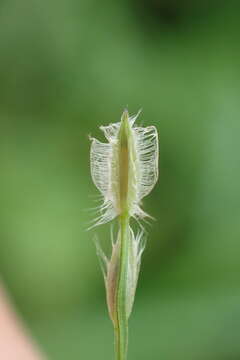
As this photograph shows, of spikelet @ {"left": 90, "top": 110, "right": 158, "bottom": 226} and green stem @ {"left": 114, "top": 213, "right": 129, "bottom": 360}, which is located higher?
spikelet @ {"left": 90, "top": 110, "right": 158, "bottom": 226}

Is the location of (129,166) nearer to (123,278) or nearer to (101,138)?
(123,278)

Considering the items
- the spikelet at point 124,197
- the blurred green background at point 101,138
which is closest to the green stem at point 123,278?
the spikelet at point 124,197

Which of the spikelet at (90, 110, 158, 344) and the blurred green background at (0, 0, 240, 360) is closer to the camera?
the spikelet at (90, 110, 158, 344)

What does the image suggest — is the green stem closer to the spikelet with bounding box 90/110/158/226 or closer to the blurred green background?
the spikelet with bounding box 90/110/158/226

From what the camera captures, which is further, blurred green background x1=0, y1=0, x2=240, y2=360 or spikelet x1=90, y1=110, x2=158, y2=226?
blurred green background x1=0, y1=0, x2=240, y2=360

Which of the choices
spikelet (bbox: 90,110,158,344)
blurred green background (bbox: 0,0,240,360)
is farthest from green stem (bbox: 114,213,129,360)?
blurred green background (bbox: 0,0,240,360)
